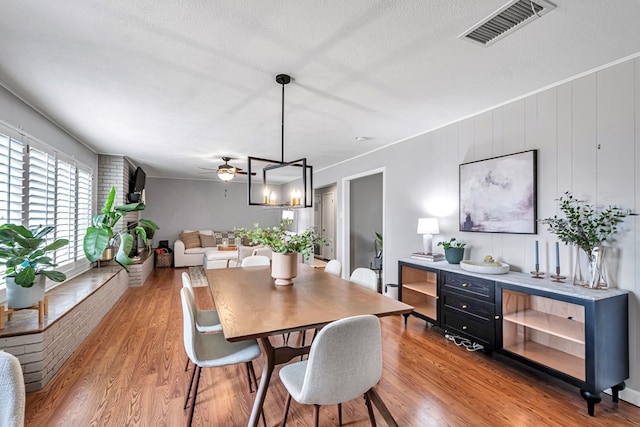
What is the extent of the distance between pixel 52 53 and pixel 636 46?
150 inches

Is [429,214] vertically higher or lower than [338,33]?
lower

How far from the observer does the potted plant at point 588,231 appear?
2.20 metres

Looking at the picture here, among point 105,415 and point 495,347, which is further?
point 495,347

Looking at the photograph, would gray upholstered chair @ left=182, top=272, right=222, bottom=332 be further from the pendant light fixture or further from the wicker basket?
the wicker basket

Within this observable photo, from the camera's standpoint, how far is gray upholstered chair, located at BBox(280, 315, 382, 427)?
1.35 metres

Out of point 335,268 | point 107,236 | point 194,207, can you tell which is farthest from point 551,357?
point 194,207

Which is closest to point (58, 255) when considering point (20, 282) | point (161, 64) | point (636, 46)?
point (20, 282)

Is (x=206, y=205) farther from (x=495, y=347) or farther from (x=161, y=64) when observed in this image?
(x=495, y=347)

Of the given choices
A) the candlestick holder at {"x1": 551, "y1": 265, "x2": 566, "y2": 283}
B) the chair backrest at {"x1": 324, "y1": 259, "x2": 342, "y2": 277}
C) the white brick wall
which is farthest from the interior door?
the candlestick holder at {"x1": 551, "y1": 265, "x2": 566, "y2": 283}

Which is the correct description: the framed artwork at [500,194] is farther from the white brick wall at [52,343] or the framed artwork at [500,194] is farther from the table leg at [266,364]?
the white brick wall at [52,343]

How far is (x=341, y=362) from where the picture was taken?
54.6 inches

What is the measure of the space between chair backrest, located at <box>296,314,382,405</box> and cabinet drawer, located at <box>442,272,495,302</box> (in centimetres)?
167

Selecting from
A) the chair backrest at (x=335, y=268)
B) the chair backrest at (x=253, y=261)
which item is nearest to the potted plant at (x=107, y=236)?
the chair backrest at (x=253, y=261)

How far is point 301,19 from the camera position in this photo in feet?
5.53
